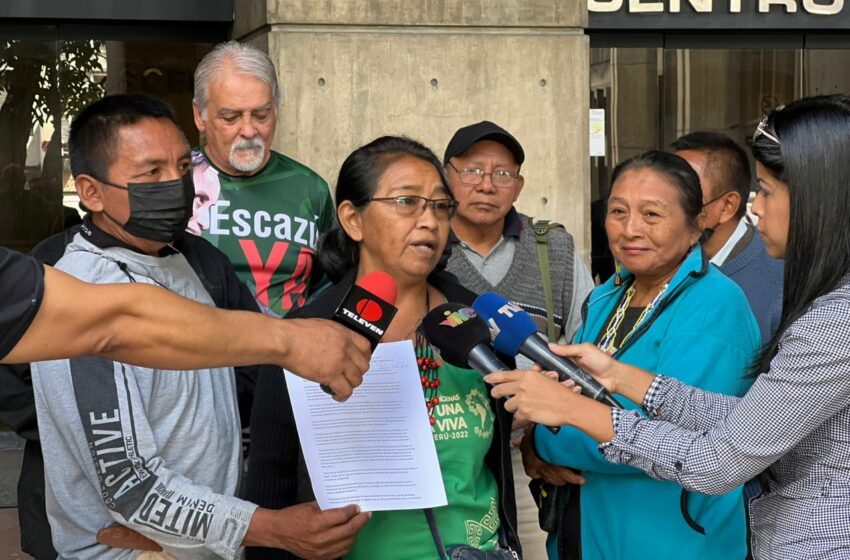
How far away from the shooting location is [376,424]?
306 cm

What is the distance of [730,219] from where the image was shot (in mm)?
5336

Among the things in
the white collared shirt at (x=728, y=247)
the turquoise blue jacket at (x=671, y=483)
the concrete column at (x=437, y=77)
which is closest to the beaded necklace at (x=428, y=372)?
the turquoise blue jacket at (x=671, y=483)

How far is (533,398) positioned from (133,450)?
0.95m

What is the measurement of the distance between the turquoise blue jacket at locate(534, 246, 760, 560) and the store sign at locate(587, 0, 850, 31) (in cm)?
A: 536

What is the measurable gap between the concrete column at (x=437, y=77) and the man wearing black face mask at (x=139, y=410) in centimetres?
390

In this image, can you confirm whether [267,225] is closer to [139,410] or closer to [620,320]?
[620,320]

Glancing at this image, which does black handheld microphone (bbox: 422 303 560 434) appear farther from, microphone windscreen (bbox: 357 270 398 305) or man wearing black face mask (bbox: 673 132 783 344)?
man wearing black face mask (bbox: 673 132 783 344)

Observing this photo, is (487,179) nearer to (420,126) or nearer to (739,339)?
(739,339)

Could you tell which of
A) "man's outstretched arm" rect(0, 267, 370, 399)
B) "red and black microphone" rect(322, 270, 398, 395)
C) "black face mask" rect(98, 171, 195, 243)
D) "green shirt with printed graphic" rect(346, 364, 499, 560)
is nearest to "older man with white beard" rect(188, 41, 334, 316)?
"black face mask" rect(98, 171, 195, 243)

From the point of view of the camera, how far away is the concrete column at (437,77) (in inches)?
290

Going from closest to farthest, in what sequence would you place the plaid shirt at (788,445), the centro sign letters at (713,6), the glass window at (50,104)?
the plaid shirt at (788,445) → the glass window at (50,104) → the centro sign letters at (713,6)

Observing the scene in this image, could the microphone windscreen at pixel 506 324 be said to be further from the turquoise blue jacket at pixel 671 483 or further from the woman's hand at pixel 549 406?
the turquoise blue jacket at pixel 671 483

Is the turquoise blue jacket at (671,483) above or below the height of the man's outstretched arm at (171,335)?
below

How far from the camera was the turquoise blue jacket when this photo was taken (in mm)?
3480
